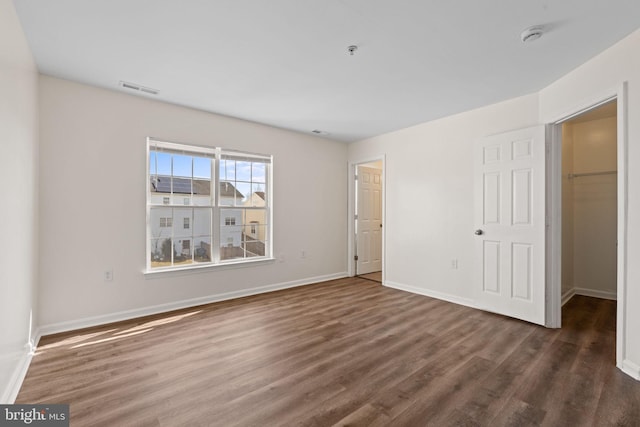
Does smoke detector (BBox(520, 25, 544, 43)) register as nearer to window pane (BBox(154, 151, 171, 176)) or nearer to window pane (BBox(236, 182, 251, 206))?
window pane (BBox(236, 182, 251, 206))

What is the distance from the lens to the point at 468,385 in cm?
209

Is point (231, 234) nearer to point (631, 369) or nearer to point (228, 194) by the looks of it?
point (228, 194)

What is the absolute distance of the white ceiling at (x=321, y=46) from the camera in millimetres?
1987

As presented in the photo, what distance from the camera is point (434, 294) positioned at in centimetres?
430

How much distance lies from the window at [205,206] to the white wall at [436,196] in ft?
6.96

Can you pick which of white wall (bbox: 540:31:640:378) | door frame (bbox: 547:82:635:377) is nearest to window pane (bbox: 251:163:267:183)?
door frame (bbox: 547:82:635:377)

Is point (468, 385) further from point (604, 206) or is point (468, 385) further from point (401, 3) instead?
point (604, 206)

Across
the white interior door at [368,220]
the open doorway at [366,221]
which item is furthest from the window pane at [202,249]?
the white interior door at [368,220]

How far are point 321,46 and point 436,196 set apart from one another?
280 cm

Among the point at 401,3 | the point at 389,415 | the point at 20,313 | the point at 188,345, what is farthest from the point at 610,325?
the point at 20,313

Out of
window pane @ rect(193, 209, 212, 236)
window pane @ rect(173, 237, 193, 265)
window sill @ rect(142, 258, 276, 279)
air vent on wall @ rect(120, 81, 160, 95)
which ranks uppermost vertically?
air vent on wall @ rect(120, 81, 160, 95)

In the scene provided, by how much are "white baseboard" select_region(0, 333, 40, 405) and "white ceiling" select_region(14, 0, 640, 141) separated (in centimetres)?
249

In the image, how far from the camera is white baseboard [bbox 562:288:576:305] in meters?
4.09

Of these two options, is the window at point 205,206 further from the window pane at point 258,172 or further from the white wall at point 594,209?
the white wall at point 594,209
